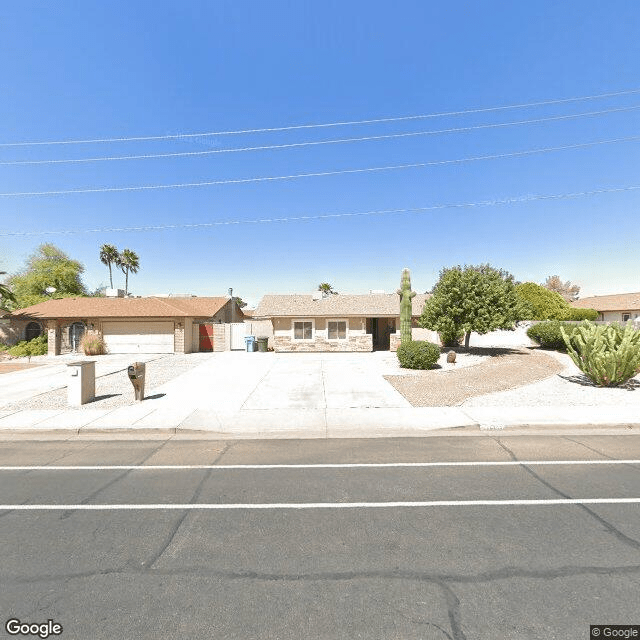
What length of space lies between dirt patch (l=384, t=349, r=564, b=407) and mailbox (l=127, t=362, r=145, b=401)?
26.1 feet

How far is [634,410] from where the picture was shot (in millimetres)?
8727

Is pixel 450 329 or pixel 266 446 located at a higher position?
pixel 450 329

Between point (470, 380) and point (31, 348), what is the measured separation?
27.4 m

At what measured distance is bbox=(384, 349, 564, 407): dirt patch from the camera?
10.6 m

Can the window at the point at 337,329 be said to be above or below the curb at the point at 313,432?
above

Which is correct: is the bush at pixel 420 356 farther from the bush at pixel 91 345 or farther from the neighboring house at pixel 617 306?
the neighboring house at pixel 617 306

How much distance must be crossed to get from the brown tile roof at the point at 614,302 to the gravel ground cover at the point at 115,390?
50682mm

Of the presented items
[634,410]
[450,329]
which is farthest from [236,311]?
[634,410]

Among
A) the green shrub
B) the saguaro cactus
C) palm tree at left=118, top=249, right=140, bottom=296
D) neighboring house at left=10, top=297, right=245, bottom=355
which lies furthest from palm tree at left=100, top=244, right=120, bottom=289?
the green shrub

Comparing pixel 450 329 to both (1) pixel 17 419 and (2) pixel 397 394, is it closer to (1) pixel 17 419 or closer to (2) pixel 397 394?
(2) pixel 397 394

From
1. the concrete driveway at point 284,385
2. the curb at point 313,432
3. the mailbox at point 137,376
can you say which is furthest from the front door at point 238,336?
the curb at point 313,432

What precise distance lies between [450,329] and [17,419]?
1772 cm

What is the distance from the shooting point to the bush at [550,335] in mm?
20719

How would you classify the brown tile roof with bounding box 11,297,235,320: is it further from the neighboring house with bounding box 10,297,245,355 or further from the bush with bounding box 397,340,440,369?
the bush with bounding box 397,340,440,369
